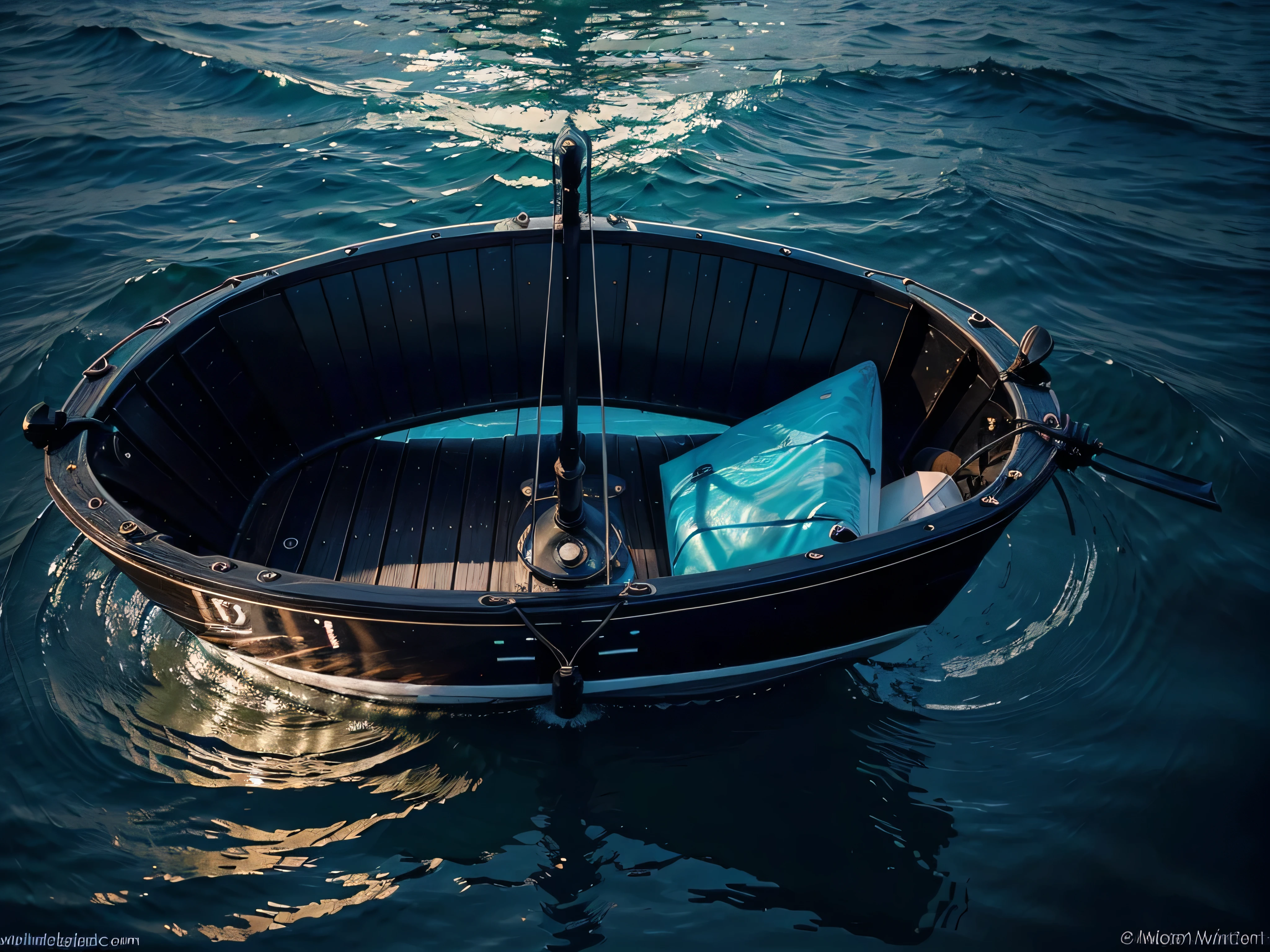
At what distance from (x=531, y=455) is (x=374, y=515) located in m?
0.75

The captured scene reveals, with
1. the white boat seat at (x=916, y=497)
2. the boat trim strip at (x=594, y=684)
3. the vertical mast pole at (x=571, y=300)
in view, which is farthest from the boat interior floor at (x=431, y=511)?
the white boat seat at (x=916, y=497)

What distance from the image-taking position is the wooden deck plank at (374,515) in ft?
9.54

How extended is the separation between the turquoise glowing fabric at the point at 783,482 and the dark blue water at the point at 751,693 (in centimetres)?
72

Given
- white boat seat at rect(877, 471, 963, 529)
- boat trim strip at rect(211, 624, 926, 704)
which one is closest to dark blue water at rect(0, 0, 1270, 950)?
boat trim strip at rect(211, 624, 926, 704)

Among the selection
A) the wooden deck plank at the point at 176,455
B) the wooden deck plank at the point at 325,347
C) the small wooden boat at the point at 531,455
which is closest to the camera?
the small wooden boat at the point at 531,455

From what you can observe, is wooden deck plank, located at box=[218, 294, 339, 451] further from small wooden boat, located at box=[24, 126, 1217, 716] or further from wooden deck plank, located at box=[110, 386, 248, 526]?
wooden deck plank, located at box=[110, 386, 248, 526]

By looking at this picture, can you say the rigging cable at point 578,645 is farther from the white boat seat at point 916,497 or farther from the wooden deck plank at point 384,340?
the wooden deck plank at point 384,340

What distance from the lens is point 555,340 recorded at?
3.51 m

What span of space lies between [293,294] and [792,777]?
287 cm

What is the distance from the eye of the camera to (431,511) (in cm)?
312

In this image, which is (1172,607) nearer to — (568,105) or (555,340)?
(555,340)

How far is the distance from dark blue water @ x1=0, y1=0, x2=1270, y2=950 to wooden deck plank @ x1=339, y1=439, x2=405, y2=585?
1.88ft

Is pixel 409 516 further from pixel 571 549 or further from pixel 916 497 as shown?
pixel 916 497

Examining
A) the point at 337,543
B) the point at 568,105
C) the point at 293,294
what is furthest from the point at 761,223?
the point at 337,543
